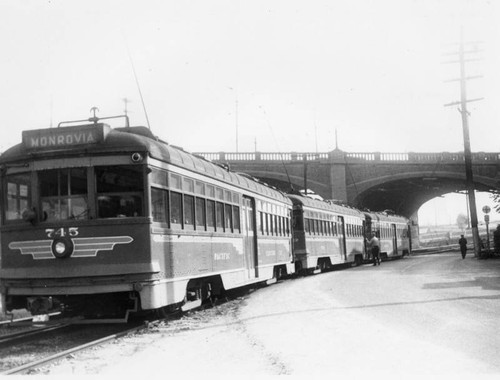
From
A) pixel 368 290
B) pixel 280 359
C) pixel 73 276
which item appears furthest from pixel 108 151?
pixel 368 290

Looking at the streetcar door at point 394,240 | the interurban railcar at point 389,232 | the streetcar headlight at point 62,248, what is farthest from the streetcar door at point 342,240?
the streetcar headlight at point 62,248

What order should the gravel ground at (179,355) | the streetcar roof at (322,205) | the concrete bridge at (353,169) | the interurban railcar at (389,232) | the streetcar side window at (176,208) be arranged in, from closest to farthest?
the gravel ground at (179,355) < the streetcar side window at (176,208) < the streetcar roof at (322,205) < the interurban railcar at (389,232) < the concrete bridge at (353,169)

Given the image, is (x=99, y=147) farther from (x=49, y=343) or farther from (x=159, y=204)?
(x=49, y=343)

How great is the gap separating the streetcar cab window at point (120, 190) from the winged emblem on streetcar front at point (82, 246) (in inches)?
13.9

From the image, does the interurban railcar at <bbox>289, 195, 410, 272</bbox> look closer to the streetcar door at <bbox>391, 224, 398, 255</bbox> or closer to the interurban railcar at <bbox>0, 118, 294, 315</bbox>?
the streetcar door at <bbox>391, 224, 398, 255</bbox>

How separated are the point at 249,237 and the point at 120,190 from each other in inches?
215

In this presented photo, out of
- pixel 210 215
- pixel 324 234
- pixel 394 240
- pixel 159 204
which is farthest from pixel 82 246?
pixel 394 240

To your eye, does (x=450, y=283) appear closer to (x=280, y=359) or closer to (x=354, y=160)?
(x=280, y=359)

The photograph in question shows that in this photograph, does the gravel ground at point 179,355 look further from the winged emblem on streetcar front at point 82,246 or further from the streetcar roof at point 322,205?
the streetcar roof at point 322,205

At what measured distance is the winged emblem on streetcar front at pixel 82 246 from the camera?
846 cm

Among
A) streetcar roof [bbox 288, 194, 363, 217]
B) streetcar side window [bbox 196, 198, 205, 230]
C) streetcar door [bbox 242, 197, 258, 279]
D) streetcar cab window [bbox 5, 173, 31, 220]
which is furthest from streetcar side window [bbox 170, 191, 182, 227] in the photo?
streetcar roof [bbox 288, 194, 363, 217]

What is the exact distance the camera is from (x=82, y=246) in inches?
333

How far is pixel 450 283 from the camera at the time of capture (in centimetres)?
1409

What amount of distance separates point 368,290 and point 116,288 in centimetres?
663
